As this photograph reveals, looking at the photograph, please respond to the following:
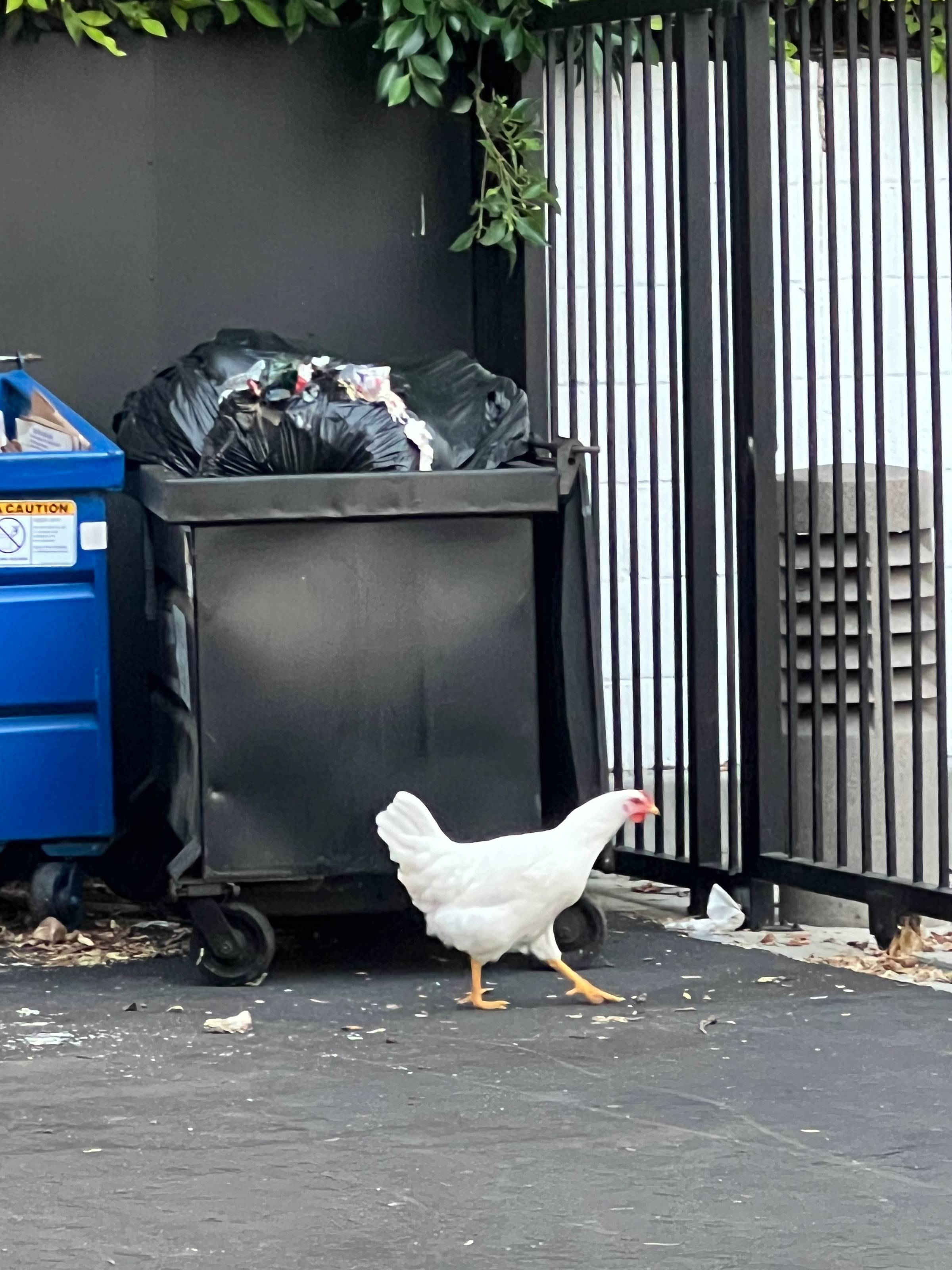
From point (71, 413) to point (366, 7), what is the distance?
1.75 metres

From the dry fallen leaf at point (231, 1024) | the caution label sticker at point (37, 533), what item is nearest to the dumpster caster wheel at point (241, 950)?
the dry fallen leaf at point (231, 1024)

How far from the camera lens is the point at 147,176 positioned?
728cm

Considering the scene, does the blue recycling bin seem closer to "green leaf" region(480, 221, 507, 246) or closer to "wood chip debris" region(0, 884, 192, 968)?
"wood chip debris" region(0, 884, 192, 968)

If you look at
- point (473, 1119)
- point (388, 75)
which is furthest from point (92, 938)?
point (388, 75)

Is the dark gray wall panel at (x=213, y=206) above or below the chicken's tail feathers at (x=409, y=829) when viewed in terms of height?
above

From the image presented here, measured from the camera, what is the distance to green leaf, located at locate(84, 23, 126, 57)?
23.3ft

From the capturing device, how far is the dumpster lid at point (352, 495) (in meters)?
5.75

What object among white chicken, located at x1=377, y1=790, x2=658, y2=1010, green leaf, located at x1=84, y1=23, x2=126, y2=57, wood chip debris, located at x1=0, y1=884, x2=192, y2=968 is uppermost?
green leaf, located at x1=84, y1=23, x2=126, y2=57

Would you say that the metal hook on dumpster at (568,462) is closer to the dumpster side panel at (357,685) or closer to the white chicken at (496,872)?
the dumpster side panel at (357,685)

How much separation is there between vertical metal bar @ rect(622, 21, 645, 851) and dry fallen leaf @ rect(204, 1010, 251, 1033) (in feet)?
6.07

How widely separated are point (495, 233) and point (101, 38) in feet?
4.70

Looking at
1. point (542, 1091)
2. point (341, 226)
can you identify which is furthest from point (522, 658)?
point (341, 226)

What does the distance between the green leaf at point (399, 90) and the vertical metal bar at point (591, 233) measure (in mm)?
583

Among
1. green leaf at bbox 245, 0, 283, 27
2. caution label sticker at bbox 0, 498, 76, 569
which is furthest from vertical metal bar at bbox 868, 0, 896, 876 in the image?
caution label sticker at bbox 0, 498, 76, 569
